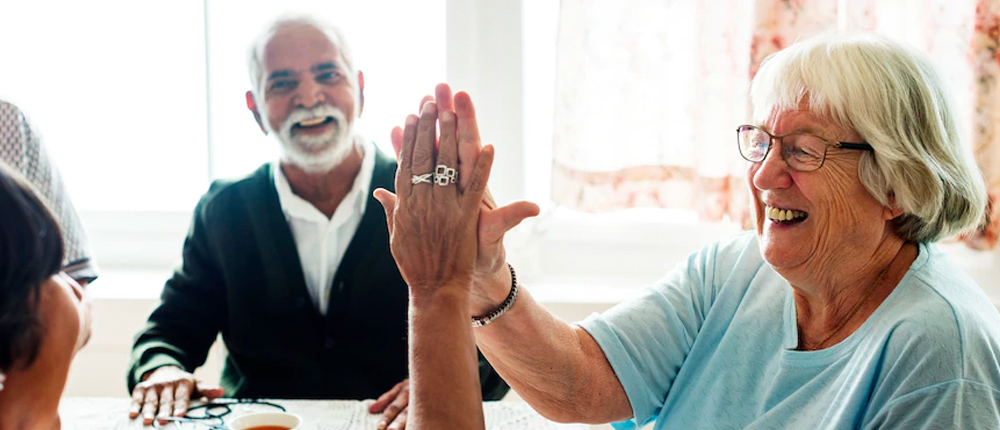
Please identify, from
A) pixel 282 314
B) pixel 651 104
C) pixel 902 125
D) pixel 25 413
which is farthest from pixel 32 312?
pixel 651 104

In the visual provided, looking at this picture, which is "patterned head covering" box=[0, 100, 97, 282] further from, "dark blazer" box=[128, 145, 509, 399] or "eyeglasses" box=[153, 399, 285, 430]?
"dark blazer" box=[128, 145, 509, 399]

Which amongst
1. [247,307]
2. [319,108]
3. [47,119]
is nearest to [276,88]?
[319,108]

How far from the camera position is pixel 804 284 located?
1.24 metres

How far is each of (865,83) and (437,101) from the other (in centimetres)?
56

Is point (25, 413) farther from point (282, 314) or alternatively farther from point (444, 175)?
point (282, 314)

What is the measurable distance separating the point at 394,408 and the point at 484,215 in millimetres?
483

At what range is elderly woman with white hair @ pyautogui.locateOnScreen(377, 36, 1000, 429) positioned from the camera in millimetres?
1040

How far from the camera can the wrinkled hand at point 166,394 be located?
148cm

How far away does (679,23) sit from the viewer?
7.72 ft

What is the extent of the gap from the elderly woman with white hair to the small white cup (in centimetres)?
31

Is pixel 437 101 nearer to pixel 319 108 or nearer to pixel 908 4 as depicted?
pixel 319 108

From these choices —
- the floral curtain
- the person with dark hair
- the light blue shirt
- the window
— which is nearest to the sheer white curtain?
the floral curtain

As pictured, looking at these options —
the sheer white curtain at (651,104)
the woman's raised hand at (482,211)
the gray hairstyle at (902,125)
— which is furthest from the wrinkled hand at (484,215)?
the sheer white curtain at (651,104)

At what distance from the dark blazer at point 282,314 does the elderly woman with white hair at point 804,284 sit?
560 millimetres
